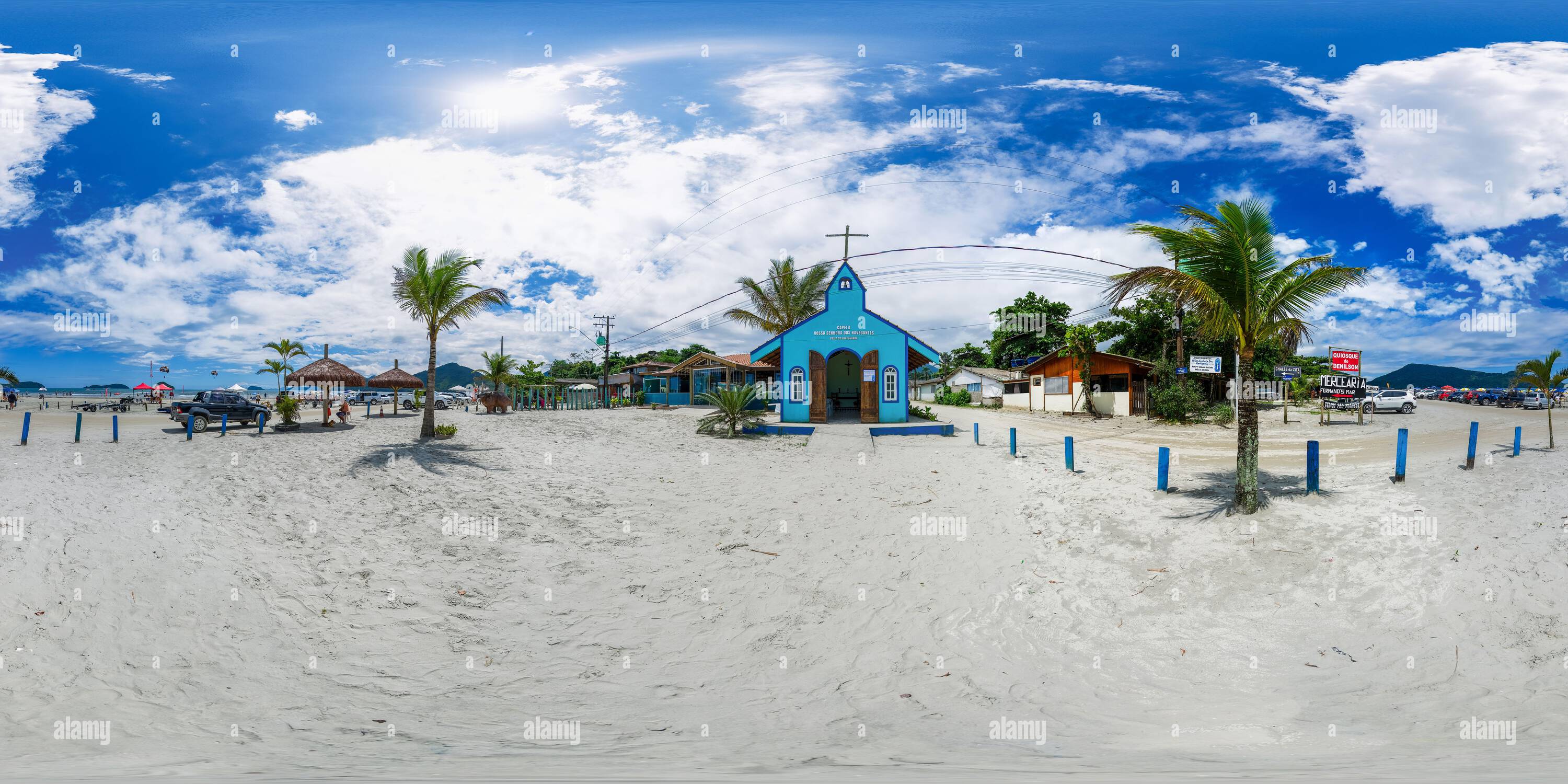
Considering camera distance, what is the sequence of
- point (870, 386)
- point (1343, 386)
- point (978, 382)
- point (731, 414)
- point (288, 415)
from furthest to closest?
1. point (978, 382)
2. point (1343, 386)
3. point (870, 386)
4. point (731, 414)
5. point (288, 415)

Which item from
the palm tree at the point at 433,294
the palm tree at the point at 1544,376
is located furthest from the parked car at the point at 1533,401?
the palm tree at the point at 433,294

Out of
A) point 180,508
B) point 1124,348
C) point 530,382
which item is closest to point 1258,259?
point 180,508

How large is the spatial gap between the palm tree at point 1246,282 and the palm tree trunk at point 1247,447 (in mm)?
12

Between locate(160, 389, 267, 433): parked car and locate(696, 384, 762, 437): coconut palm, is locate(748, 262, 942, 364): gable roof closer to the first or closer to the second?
locate(696, 384, 762, 437): coconut palm

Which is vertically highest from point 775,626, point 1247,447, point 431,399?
point 431,399

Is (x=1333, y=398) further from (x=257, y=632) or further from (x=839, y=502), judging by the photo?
(x=257, y=632)

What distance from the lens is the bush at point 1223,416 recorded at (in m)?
26.3

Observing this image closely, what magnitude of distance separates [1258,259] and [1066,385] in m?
26.9

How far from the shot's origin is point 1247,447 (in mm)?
10273

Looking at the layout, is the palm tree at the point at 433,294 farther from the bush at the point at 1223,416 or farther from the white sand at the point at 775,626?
the bush at the point at 1223,416

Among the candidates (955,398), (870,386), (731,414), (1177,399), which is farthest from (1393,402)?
(731,414)

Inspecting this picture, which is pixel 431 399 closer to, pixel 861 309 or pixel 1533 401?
pixel 861 309

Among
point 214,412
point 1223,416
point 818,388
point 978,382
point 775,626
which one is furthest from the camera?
point 978,382

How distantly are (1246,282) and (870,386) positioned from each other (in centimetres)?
1434
